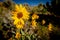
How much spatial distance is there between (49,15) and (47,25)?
1.40 feet

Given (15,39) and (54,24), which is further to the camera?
(54,24)

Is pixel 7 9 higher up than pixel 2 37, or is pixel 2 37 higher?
pixel 7 9

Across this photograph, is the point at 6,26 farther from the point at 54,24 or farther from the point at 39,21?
the point at 54,24

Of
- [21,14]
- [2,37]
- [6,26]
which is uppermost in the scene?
[21,14]

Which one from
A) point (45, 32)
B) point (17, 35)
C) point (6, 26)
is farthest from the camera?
point (45, 32)

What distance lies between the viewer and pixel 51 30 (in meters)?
2.46

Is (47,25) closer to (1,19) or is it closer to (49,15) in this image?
(49,15)

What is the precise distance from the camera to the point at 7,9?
2.54 m

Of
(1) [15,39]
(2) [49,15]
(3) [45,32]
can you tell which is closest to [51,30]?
(3) [45,32]

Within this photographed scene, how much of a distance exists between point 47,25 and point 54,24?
197 mm

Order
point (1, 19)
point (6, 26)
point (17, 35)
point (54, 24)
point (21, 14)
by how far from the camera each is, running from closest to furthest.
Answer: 1. point (21, 14)
2. point (17, 35)
3. point (6, 26)
4. point (1, 19)
5. point (54, 24)

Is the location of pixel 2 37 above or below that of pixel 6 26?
below

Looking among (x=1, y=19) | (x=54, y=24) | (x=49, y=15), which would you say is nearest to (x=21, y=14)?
(x=1, y=19)

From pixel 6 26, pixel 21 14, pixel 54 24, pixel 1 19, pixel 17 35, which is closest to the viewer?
pixel 21 14
